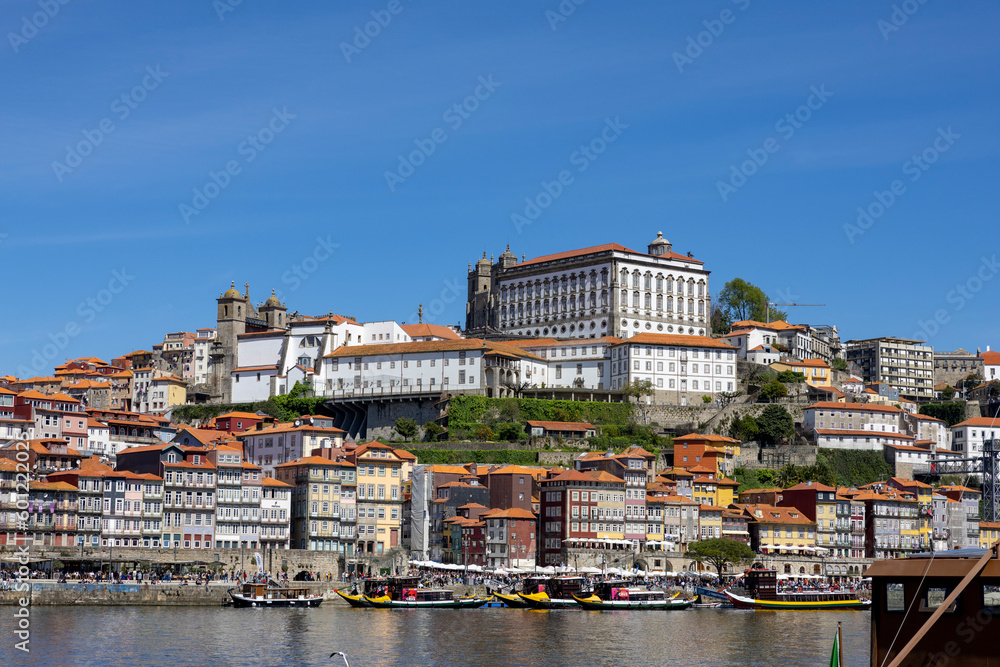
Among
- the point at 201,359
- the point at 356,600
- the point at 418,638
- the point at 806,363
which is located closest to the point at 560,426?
the point at 806,363

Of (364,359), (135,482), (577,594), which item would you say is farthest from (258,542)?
(364,359)

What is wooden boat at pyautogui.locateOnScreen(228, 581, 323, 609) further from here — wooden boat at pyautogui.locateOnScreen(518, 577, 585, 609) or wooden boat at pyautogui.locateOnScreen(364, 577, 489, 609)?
wooden boat at pyautogui.locateOnScreen(518, 577, 585, 609)

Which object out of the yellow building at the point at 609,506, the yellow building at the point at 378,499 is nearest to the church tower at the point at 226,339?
the yellow building at the point at 378,499

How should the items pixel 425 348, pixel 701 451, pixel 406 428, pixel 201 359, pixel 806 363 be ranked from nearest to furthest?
pixel 701 451 → pixel 406 428 → pixel 425 348 → pixel 806 363 → pixel 201 359

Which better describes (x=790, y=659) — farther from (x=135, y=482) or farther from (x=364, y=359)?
(x=364, y=359)

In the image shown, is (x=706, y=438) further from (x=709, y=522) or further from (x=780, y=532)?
(x=780, y=532)

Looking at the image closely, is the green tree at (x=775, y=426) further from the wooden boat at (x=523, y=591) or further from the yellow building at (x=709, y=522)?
the wooden boat at (x=523, y=591)
